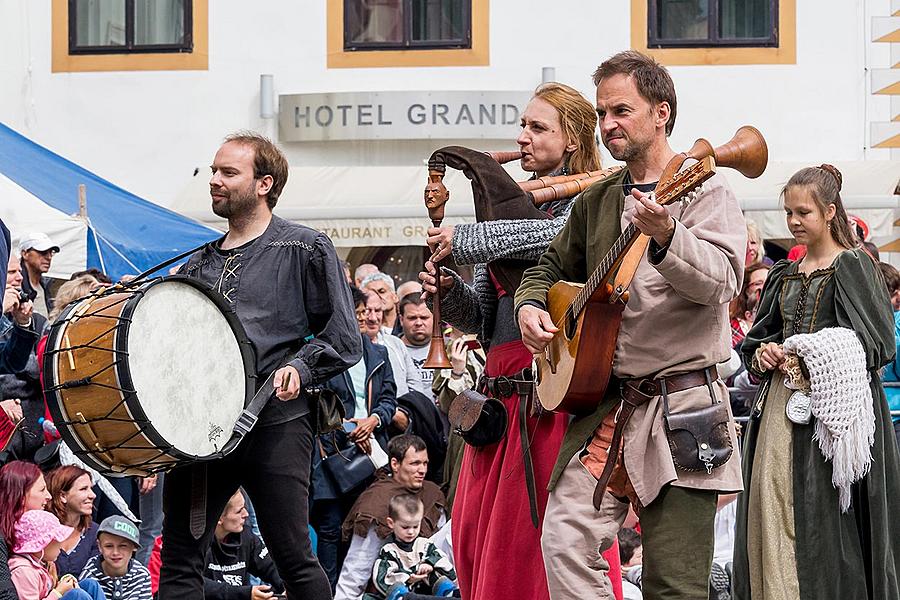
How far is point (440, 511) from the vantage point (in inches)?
365

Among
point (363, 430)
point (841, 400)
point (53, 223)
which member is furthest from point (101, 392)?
point (53, 223)

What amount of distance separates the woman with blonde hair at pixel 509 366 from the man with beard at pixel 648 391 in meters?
0.50

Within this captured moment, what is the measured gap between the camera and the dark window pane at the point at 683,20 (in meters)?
17.3

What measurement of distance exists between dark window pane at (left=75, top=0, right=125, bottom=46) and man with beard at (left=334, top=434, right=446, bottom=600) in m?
9.75

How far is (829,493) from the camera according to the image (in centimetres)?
666

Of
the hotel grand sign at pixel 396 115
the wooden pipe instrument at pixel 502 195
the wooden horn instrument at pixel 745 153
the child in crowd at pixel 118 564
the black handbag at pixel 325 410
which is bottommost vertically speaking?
the child in crowd at pixel 118 564

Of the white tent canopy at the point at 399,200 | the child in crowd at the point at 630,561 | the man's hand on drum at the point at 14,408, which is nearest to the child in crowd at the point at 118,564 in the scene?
the man's hand on drum at the point at 14,408

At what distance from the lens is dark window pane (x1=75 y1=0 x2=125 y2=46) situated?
17.8 meters

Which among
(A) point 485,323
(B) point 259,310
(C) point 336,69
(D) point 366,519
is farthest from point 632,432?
(C) point 336,69

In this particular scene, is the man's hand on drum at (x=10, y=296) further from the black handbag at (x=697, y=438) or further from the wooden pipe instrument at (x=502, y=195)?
the black handbag at (x=697, y=438)

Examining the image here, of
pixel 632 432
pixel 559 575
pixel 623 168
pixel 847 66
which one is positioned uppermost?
pixel 847 66

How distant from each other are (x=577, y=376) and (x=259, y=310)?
1.70 meters

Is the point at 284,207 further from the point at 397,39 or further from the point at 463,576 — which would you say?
the point at 463,576

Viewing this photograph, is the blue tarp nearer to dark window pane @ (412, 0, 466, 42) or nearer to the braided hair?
dark window pane @ (412, 0, 466, 42)
